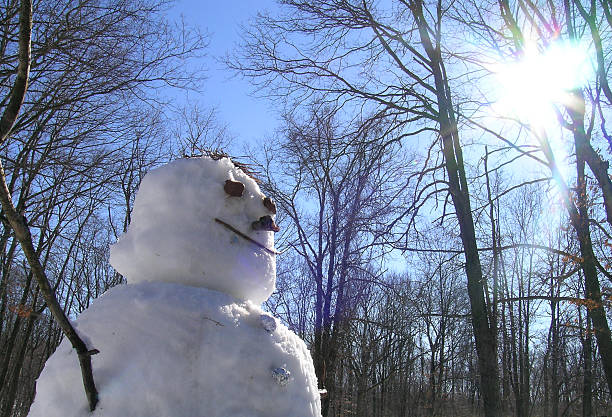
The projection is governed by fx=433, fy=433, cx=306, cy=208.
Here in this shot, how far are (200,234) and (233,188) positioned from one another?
32cm

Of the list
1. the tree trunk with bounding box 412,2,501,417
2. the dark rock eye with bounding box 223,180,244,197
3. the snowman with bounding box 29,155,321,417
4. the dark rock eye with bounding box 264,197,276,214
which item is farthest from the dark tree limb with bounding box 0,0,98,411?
the tree trunk with bounding box 412,2,501,417

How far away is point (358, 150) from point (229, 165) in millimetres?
6344

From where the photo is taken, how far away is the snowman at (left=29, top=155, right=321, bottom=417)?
6.20 feet

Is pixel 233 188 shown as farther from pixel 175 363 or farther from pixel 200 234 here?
pixel 175 363

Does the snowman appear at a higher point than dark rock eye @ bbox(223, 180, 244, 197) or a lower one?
lower

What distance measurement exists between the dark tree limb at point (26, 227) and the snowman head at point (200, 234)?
696 millimetres

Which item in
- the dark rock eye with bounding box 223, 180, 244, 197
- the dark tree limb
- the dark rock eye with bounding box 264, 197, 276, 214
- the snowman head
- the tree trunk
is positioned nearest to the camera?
the dark tree limb

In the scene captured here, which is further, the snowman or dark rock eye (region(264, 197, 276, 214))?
dark rock eye (region(264, 197, 276, 214))

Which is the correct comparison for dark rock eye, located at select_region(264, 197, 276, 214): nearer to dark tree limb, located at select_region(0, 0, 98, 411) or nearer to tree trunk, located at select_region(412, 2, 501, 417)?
dark tree limb, located at select_region(0, 0, 98, 411)

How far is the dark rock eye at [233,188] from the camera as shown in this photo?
247cm

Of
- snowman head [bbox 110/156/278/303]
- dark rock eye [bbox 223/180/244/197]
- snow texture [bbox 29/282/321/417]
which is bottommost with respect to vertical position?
snow texture [bbox 29/282/321/417]

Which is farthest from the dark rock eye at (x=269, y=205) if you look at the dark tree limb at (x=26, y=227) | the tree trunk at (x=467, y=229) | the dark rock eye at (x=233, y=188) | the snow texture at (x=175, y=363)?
the tree trunk at (x=467, y=229)

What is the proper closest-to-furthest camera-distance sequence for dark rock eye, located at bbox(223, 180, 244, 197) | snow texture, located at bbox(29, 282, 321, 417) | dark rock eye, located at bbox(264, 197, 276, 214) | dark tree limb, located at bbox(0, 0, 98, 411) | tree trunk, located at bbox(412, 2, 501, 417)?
dark tree limb, located at bbox(0, 0, 98, 411) < snow texture, located at bbox(29, 282, 321, 417) < dark rock eye, located at bbox(223, 180, 244, 197) < dark rock eye, located at bbox(264, 197, 276, 214) < tree trunk, located at bbox(412, 2, 501, 417)

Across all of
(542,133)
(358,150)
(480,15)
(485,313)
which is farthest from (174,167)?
(480,15)
